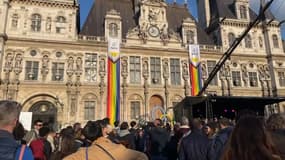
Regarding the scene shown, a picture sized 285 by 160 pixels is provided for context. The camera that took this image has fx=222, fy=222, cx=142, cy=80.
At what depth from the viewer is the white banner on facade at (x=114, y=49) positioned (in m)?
20.4

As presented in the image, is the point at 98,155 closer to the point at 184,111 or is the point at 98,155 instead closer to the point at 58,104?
the point at 184,111

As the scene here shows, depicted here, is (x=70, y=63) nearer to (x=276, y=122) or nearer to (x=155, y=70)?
(x=155, y=70)

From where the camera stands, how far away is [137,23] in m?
24.8

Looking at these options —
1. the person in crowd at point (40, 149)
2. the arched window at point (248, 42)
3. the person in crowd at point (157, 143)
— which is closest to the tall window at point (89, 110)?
the person in crowd at point (157, 143)

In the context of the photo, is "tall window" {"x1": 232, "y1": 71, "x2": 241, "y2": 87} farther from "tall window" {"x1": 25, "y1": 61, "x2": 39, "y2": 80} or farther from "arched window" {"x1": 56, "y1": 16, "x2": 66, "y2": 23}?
"tall window" {"x1": 25, "y1": 61, "x2": 39, "y2": 80}

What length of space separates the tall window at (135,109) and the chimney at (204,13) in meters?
15.7

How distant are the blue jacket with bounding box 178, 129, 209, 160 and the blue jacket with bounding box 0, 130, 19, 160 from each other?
2997mm

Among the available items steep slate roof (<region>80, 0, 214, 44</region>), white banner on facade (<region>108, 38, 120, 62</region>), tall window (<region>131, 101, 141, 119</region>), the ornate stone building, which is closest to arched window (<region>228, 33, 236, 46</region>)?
the ornate stone building

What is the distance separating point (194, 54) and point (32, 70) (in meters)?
15.3

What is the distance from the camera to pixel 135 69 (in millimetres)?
22031

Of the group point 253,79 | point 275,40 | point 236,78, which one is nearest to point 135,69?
point 236,78

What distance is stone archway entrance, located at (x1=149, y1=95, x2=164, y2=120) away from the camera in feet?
69.6

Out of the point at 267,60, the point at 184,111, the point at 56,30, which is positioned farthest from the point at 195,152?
the point at 267,60

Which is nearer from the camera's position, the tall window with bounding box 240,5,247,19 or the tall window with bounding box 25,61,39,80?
the tall window with bounding box 25,61,39,80
